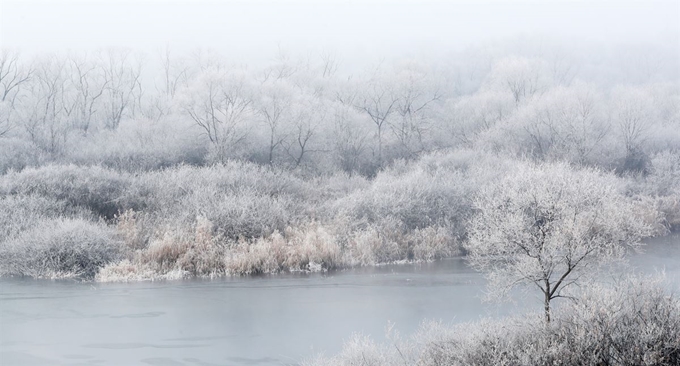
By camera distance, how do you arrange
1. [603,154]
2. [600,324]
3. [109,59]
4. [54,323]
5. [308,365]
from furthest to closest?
1. [109,59]
2. [603,154]
3. [54,323]
4. [308,365]
5. [600,324]

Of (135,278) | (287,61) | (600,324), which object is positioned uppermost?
(287,61)

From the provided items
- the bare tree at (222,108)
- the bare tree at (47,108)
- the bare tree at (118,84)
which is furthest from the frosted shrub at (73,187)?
the bare tree at (118,84)

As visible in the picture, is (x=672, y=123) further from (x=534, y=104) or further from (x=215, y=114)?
(x=215, y=114)

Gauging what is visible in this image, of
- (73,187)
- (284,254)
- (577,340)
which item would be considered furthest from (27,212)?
(577,340)

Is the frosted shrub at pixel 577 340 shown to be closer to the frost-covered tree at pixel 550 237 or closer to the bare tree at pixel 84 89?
the frost-covered tree at pixel 550 237

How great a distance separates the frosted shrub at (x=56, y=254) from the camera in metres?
20.6

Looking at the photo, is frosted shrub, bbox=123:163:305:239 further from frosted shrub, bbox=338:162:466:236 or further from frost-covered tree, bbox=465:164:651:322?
frost-covered tree, bbox=465:164:651:322

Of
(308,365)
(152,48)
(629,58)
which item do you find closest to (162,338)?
(308,365)

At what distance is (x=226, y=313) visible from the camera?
17047 mm

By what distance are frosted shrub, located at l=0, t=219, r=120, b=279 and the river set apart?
83 centimetres

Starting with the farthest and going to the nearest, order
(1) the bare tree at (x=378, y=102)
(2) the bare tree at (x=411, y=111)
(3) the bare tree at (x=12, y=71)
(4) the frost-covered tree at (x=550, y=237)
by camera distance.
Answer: (1) the bare tree at (x=378, y=102)
(3) the bare tree at (x=12, y=71)
(2) the bare tree at (x=411, y=111)
(4) the frost-covered tree at (x=550, y=237)

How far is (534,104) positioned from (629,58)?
31.3 m

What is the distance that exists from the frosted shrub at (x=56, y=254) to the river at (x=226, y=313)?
→ 83 centimetres

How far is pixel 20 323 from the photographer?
51.7ft
